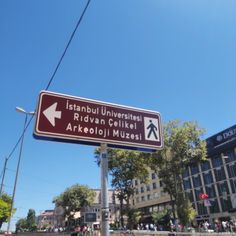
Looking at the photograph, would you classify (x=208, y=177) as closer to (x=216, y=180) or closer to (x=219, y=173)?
(x=216, y=180)

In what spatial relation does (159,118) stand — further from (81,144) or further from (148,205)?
(148,205)

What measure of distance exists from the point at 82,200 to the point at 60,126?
67.3 metres

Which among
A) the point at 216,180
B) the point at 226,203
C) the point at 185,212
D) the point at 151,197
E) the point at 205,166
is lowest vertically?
the point at 185,212

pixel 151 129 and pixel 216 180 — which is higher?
pixel 216 180

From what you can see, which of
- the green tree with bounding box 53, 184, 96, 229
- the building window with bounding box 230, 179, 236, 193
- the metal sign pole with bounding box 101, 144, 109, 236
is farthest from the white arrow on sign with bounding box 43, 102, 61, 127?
the green tree with bounding box 53, 184, 96, 229

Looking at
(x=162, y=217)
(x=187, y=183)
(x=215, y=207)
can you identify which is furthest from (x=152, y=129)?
(x=162, y=217)

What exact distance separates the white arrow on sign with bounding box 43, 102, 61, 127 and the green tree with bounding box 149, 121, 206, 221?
31.4 m

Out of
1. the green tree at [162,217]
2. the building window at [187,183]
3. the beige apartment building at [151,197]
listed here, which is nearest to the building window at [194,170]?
the building window at [187,183]

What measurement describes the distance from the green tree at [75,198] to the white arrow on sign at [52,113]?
66.1 metres

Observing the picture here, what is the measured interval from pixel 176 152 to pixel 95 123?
106 feet

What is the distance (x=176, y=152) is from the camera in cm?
3503

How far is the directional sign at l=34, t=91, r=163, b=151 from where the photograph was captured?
11.6ft

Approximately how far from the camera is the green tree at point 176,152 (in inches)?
1369

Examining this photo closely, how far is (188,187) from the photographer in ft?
187
